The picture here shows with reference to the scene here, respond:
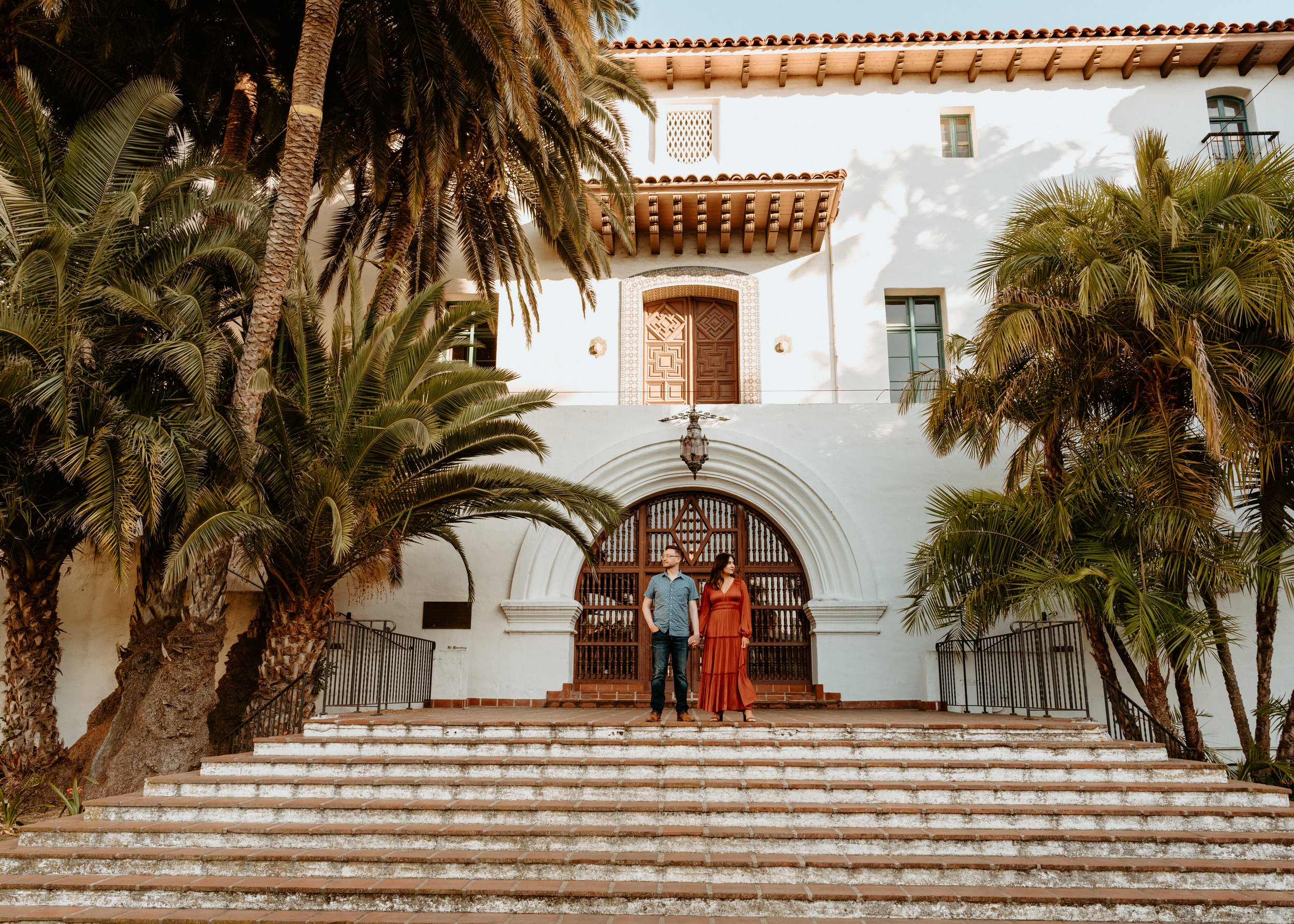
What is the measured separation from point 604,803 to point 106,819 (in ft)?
11.6

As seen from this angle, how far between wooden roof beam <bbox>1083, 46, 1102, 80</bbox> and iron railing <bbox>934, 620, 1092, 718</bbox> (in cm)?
919

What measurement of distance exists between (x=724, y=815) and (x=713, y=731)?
5.18ft

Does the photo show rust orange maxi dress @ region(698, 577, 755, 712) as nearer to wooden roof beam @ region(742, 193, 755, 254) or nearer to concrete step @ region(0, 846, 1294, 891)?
concrete step @ region(0, 846, 1294, 891)

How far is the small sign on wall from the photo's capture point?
12.9m

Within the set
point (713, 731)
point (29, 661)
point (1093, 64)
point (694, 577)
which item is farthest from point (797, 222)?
point (29, 661)

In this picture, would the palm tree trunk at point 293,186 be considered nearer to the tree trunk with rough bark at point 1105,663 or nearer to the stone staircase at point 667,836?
the stone staircase at point 667,836

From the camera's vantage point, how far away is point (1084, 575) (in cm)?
937

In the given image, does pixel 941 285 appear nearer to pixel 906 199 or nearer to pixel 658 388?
pixel 906 199

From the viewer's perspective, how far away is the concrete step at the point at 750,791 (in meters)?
6.79

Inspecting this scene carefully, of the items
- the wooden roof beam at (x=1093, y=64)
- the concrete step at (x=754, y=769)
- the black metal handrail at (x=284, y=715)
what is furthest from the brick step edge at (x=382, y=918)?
the wooden roof beam at (x=1093, y=64)

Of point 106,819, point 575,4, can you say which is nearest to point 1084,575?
point 575,4

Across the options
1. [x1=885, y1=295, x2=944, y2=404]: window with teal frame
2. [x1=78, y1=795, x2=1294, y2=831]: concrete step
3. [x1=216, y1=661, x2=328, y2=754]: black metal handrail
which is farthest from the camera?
[x1=885, y1=295, x2=944, y2=404]: window with teal frame

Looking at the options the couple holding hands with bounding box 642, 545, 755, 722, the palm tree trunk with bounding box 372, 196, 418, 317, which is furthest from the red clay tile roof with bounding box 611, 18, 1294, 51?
the couple holding hands with bounding box 642, 545, 755, 722

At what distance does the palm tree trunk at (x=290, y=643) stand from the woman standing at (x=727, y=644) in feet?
14.4
